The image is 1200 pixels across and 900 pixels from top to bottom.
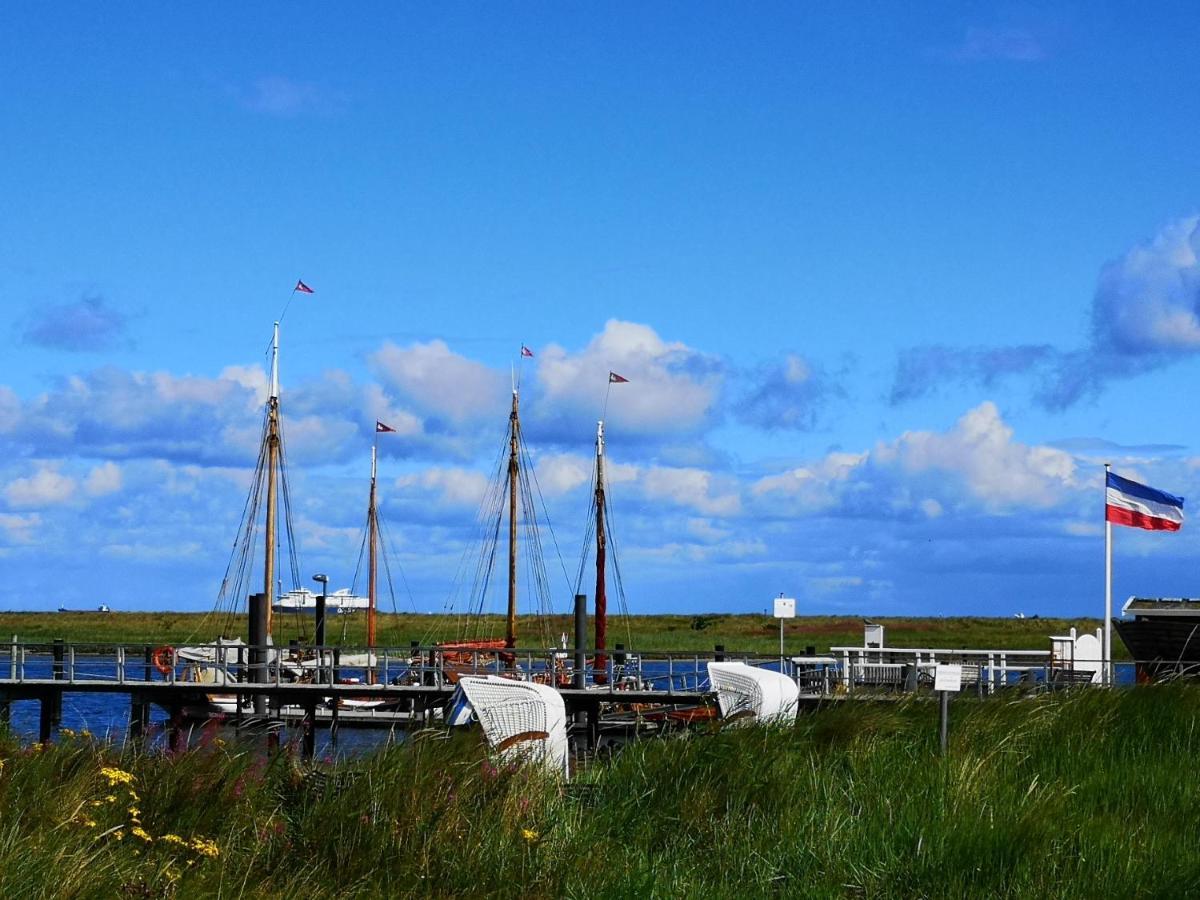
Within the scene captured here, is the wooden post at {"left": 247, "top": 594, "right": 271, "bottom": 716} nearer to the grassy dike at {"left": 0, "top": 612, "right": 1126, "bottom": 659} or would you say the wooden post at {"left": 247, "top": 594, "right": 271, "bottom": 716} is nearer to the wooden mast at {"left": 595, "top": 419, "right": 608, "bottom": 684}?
the wooden mast at {"left": 595, "top": 419, "right": 608, "bottom": 684}

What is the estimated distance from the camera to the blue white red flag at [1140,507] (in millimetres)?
40625

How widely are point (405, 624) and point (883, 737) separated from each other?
11709 centimetres

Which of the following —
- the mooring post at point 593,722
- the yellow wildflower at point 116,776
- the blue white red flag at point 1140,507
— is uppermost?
the blue white red flag at point 1140,507

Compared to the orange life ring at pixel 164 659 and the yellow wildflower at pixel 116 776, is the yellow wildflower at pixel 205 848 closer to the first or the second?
the yellow wildflower at pixel 116 776

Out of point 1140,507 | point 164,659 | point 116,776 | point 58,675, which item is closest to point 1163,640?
point 1140,507

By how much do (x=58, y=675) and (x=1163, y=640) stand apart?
31644 millimetres

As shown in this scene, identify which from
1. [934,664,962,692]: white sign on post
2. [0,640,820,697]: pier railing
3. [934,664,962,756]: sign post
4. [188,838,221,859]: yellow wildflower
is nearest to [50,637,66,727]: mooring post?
[0,640,820,697]: pier railing

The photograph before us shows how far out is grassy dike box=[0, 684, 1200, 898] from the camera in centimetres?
1282

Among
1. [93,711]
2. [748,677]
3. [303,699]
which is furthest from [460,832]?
[93,711]

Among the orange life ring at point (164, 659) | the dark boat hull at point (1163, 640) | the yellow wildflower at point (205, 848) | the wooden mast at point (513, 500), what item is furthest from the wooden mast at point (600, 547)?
the yellow wildflower at point (205, 848)

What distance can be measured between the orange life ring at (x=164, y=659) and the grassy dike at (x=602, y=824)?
100 ft

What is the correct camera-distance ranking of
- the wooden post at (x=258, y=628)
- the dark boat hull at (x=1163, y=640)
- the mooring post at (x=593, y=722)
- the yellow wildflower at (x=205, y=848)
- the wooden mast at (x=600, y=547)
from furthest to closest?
1. the wooden mast at (x=600, y=547)
2. the wooden post at (x=258, y=628)
3. the mooring post at (x=593, y=722)
4. the dark boat hull at (x=1163, y=640)
5. the yellow wildflower at (x=205, y=848)

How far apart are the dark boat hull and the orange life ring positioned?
2708 cm

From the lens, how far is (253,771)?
1562 centimetres
